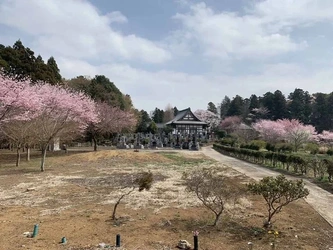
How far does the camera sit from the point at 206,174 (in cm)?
773

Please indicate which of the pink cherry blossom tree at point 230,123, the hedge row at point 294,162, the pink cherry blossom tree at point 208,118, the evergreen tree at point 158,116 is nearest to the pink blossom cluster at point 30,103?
the hedge row at point 294,162

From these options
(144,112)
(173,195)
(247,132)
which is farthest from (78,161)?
(144,112)

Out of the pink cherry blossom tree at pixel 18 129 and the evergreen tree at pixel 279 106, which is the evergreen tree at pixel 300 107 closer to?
the evergreen tree at pixel 279 106

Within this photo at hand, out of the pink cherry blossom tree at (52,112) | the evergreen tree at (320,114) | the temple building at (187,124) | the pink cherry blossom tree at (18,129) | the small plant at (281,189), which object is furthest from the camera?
the evergreen tree at (320,114)

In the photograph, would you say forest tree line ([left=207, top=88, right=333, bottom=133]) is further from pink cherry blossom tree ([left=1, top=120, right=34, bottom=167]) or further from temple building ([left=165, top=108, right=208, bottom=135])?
pink cherry blossom tree ([left=1, top=120, right=34, bottom=167])

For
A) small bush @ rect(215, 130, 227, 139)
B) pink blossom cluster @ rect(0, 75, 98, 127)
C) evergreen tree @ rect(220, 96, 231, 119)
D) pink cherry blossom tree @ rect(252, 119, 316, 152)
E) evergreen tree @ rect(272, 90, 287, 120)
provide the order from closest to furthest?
pink blossom cluster @ rect(0, 75, 98, 127) → pink cherry blossom tree @ rect(252, 119, 316, 152) → small bush @ rect(215, 130, 227, 139) → evergreen tree @ rect(272, 90, 287, 120) → evergreen tree @ rect(220, 96, 231, 119)

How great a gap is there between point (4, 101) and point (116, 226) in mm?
11917

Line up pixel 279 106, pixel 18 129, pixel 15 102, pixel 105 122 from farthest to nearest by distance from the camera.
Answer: pixel 279 106
pixel 105 122
pixel 18 129
pixel 15 102

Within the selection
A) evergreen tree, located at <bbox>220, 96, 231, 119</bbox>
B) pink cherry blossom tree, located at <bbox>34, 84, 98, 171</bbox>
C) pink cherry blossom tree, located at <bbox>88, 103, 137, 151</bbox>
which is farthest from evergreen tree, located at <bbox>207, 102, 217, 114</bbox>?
pink cherry blossom tree, located at <bbox>34, 84, 98, 171</bbox>

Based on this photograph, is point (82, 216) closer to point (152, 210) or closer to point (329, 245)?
point (152, 210)

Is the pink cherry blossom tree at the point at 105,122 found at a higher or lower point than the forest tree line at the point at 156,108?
lower

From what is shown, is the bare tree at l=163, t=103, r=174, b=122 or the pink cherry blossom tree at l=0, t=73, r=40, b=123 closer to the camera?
the pink cherry blossom tree at l=0, t=73, r=40, b=123

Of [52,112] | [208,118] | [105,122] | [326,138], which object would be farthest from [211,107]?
[52,112]

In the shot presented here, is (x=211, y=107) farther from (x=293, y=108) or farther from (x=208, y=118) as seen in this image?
(x=293, y=108)
